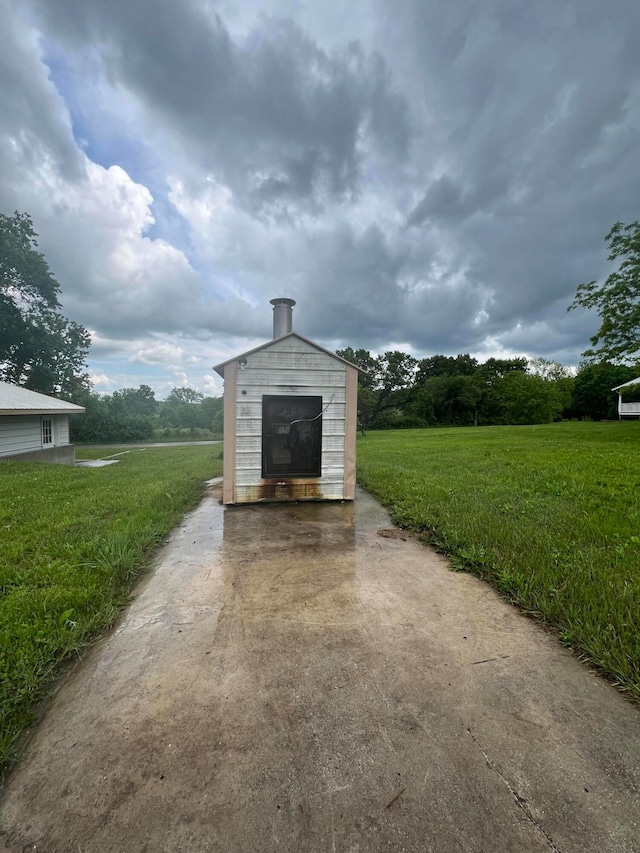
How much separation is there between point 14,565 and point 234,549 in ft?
5.97

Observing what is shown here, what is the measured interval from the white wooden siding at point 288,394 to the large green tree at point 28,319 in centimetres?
2291

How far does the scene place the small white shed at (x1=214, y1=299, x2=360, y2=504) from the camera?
206 inches

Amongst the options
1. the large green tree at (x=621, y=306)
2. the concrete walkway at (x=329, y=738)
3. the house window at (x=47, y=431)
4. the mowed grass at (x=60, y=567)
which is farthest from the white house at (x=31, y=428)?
the large green tree at (x=621, y=306)

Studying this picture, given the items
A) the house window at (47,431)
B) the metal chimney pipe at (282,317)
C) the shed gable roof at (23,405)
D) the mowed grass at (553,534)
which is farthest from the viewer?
the house window at (47,431)

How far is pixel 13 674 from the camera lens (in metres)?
1.82

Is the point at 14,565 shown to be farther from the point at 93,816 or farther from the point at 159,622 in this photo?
the point at 93,816

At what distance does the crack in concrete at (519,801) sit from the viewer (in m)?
1.13

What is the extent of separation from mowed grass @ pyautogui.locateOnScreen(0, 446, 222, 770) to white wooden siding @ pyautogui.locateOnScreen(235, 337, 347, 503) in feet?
3.92

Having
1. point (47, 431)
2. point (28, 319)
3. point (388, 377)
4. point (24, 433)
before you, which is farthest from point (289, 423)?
point (388, 377)

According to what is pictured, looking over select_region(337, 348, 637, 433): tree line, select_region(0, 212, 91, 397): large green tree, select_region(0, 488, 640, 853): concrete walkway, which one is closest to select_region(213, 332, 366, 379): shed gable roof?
select_region(0, 488, 640, 853): concrete walkway

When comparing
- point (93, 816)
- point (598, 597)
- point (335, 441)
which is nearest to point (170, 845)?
point (93, 816)

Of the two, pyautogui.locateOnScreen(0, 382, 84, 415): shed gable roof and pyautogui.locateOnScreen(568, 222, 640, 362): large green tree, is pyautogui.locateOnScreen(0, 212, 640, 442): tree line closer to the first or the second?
pyautogui.locateOnScreen(568, 222, 640, 362): large green tree

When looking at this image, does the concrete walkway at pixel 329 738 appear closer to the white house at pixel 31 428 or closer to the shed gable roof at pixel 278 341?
the shed gable roof at pixel 278 341

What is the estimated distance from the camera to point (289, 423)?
5543 mm
